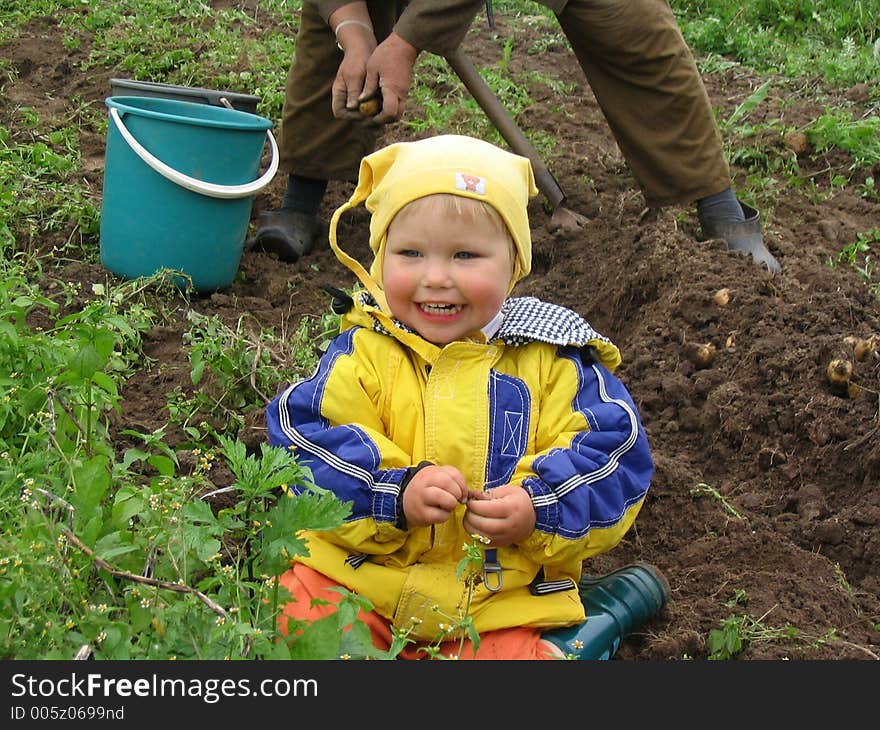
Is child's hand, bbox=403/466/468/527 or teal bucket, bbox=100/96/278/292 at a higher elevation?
child's hand, bbox=403/466/468/527

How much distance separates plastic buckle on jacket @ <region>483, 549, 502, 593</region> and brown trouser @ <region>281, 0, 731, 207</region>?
219 centimetres

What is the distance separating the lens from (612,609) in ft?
8.15

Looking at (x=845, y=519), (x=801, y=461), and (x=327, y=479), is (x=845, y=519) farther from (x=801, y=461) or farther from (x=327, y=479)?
(x=327, y=479)

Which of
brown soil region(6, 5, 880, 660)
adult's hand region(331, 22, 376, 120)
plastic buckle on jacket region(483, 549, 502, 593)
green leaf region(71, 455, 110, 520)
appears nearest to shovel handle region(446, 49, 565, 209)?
brown soil region(6, 5, 880, 660)

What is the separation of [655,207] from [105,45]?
3.40 m

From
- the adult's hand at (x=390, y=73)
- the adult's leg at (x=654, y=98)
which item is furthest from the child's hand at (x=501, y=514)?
the adult's leg at (x=654, y=98)

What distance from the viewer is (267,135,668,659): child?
2.22 metres

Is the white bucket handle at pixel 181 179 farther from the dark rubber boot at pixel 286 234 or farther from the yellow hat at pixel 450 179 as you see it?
the yellow hat at pixel 450 179

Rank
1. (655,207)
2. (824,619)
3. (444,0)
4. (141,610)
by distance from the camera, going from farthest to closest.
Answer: (655,207), (444,0), (824,619), (141,610)

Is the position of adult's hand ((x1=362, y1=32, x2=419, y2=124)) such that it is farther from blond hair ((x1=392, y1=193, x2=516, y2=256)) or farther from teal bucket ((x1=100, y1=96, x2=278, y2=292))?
blond hair ((x1=392, y1=193, x2=516, y2=256))

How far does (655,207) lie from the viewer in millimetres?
4445

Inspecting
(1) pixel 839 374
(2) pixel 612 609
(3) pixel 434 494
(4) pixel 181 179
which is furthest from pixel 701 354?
(4) pixel 181 179

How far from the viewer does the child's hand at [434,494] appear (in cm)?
211

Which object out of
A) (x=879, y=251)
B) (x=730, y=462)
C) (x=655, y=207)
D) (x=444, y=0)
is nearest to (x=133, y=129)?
(x=444, y=0)
